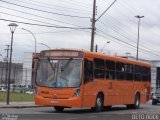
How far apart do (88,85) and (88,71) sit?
71 centimetres

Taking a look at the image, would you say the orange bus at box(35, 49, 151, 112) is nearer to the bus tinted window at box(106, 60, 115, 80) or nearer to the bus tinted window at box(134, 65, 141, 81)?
the bus tinted window at box(106, 60, 115, 80)

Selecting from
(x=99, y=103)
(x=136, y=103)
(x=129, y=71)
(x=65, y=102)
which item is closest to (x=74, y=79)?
(x=65, y=102)

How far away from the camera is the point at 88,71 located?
25047 mm

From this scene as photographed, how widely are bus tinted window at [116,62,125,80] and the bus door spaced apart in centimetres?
373

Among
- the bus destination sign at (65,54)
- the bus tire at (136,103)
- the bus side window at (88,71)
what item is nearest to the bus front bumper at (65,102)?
the bus side window at (88,71)

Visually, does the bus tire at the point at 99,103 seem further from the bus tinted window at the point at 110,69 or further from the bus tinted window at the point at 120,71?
the bus tinted window at the point at 120,71

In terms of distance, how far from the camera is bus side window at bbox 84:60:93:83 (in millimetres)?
24805

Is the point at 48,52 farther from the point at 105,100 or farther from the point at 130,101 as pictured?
the point at 130,101

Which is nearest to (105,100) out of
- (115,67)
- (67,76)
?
(115,67)

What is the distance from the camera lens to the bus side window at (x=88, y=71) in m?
24.8

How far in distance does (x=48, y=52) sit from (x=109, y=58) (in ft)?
13.1

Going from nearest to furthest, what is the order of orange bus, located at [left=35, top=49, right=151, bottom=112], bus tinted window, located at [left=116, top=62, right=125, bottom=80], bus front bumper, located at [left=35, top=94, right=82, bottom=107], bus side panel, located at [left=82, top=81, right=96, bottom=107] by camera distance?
bus front bumper, located at [left=35, top=94, right=82, bottom=107]
orange bus, located at [left=35, top=49, right=151, bottom=112]
bus side panel, located at [left=82, top=81, right=96, bottom=107]
bus tinted window, located at [left=116, top=62, right=125, bottom=80]

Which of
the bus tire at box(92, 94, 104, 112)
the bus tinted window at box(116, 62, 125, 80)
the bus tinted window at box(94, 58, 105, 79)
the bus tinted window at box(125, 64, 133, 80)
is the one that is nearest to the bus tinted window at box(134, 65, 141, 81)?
the bus tinted window at box(125, 64, 133, 80)

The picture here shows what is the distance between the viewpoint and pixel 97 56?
2628cm
